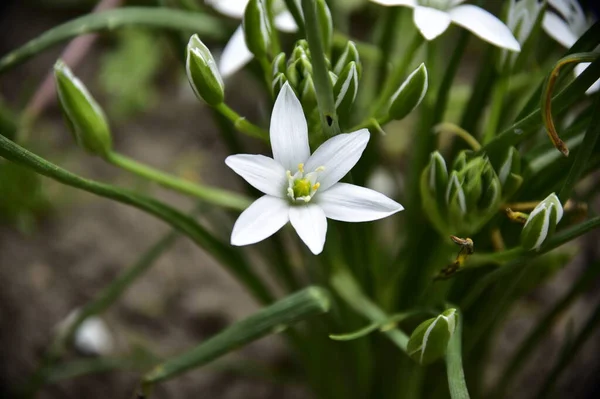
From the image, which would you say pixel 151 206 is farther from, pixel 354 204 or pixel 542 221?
pixel 542 221

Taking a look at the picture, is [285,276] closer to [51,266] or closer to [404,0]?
[404,0]

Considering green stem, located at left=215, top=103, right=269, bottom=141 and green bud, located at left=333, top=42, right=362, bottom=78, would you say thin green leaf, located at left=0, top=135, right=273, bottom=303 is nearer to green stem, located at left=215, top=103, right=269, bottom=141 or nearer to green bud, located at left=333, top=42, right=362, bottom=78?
green stem, located at left=215, top=103, right=269, bottom=141

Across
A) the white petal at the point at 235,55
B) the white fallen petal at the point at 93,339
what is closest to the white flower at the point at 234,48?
the white petal at the point at 235,55

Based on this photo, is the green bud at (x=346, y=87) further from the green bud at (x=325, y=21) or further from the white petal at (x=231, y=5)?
the white petal at (x=231, y=5)

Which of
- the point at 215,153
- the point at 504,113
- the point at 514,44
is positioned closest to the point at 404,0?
the point at 514,44

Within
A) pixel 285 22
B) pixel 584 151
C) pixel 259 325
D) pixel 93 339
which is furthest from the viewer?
pixel 93 339

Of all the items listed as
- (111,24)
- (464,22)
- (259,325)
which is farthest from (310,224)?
(111,24)
